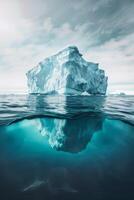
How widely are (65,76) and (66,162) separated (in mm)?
43143

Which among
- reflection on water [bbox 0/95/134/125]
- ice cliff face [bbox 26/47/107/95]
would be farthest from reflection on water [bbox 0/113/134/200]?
ice cliff face [bbox 26/47/107/95]

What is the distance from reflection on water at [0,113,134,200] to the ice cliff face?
4040 centimetres

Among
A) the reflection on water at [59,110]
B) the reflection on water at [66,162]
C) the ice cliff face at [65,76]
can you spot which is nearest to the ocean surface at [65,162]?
the reflection on water at [66,162]

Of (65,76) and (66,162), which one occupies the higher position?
(65,76)

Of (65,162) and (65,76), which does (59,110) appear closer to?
(65,162)

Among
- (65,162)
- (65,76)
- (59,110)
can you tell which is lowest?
(65,162)

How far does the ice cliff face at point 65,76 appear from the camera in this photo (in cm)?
4547

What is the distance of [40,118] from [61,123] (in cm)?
104

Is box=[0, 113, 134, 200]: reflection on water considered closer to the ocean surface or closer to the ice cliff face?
the ocean surface

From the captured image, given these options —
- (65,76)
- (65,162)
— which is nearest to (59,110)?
(65,162)

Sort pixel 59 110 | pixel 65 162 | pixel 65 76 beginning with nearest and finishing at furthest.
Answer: pixel 65 162 → pixel 59 110 → pixel 65 76

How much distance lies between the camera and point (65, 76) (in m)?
44.8

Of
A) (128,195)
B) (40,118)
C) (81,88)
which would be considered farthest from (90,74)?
(128,195)

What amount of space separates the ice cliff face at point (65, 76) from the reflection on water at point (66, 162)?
1591 inches
